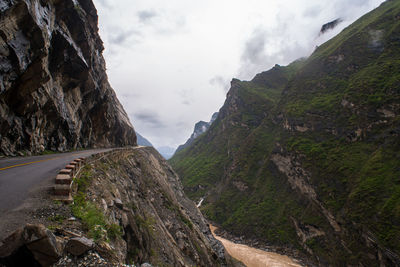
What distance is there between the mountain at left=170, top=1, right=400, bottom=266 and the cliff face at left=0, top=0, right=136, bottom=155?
199ft

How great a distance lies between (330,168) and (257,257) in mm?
34609

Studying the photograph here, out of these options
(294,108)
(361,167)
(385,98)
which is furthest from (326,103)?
(361,167)

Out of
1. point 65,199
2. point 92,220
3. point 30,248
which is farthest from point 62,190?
point 30,248

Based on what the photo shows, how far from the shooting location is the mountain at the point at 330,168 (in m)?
44.7

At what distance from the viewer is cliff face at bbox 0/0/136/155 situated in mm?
16328

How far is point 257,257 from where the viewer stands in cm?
5222

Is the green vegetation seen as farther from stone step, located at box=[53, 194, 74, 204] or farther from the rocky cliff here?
stone step, located at box=[53, 194, 74, 204]

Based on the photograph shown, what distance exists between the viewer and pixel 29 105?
20859mm

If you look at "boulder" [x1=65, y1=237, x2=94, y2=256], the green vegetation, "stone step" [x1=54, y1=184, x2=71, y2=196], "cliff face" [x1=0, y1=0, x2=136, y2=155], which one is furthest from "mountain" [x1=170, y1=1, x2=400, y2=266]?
"cliff face" [x1=0, y1=0, x2=136, y2=155]

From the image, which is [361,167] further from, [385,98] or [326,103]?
[326,103]

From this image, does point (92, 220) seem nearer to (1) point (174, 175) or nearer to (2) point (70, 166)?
(2) point (70, 166)

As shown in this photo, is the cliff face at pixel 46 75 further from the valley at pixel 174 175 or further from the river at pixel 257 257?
the river at pixel 257 257

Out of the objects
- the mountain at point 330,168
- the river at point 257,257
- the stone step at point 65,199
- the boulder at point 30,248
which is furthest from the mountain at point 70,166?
the mountain at point 330,168

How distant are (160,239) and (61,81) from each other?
1053 inches
